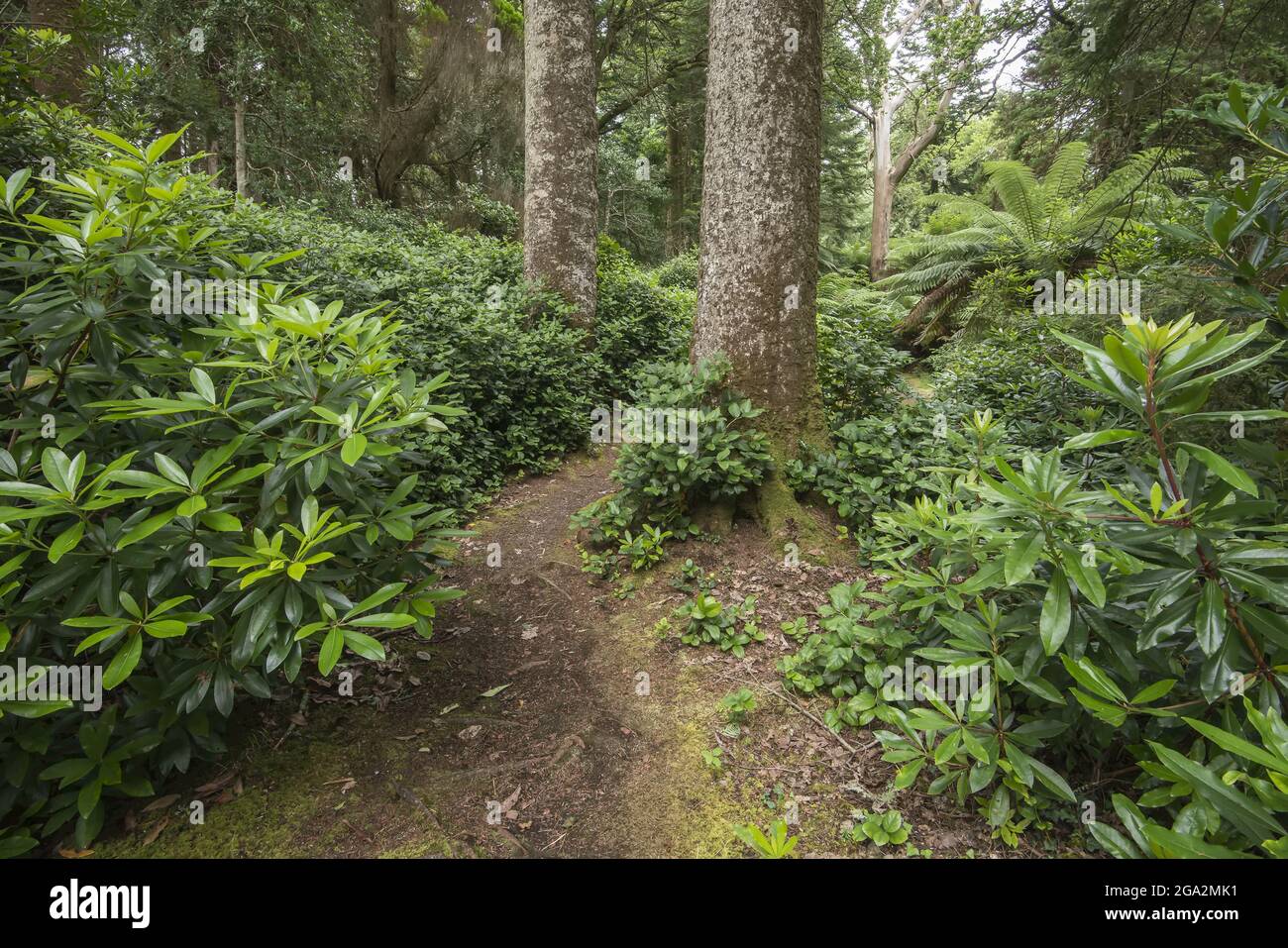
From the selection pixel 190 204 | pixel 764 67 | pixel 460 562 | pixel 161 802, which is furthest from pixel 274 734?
pixel 764 67

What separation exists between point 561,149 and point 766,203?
3.75m

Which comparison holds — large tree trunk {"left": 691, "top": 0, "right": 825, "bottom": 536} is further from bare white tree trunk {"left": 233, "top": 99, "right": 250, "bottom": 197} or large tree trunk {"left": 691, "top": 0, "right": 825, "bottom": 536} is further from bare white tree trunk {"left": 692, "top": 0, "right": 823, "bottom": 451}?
bare white tree trunk {"left": 233, "top": 99, "right": 250, "bottom": 197}

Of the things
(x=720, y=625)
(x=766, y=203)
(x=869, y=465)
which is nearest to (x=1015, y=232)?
(x=766, y=203)


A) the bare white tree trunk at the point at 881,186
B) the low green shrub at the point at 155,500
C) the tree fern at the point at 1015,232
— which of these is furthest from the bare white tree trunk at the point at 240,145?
the bare white tree trunk at the point at 881,186

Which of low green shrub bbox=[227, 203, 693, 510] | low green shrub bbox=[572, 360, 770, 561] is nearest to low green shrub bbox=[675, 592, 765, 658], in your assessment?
low green shrub bbox=[572, 360, 770, 561]

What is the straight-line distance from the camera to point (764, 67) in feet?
11.8

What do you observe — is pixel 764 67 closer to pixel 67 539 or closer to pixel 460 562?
pixel 460 562

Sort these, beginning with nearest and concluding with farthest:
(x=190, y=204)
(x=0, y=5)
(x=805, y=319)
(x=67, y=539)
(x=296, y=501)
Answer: (x=67, y=539)
(x=296, y=501)
(x=190, y=204)
(x=805, y=319)
(x=0, y=5)

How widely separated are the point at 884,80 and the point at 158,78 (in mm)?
12676

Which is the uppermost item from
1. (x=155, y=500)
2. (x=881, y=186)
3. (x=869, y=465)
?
(x=881, y=186)

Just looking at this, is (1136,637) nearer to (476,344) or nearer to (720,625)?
(720,625)

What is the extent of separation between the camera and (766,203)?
3695 millimetres

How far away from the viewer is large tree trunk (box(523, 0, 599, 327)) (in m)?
6.25

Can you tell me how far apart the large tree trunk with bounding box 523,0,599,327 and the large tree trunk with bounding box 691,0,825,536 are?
2998 mm
